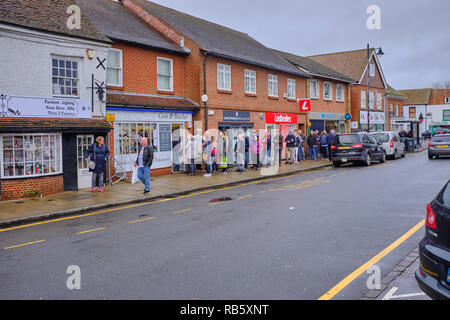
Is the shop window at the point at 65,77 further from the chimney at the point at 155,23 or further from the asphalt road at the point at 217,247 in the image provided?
the chimney at the point at 155,23

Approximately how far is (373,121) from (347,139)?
23.0 m

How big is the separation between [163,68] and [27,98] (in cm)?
764

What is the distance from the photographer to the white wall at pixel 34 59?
Answer: 40.3 feet

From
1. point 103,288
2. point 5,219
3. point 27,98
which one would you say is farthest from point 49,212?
point 103,288

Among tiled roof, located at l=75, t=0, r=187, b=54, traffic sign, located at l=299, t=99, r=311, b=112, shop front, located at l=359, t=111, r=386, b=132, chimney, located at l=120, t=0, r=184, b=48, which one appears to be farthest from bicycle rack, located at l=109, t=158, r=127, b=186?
shop front, located at l=359, t=111, r=386, b=132

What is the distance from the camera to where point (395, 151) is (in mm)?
25719

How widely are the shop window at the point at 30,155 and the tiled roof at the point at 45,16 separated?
351 centimetres

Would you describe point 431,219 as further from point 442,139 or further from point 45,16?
point 442,139

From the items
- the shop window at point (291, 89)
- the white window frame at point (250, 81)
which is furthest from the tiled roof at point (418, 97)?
the white window frame at point (250, 81)

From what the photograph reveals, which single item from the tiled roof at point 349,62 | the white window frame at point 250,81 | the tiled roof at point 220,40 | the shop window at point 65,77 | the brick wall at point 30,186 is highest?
the tiled roof at point 349,62

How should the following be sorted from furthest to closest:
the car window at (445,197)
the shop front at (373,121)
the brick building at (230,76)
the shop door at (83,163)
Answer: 1. the shop front at (373,121)
2. the brick building at (230,76)
3. the shop door at (83,163)
4. the car window at (445,197)

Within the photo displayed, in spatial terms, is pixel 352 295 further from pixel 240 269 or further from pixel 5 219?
pixel 5 219

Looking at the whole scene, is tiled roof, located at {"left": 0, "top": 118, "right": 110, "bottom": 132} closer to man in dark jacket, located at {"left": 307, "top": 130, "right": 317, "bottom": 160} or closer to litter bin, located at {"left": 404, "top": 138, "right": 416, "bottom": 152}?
man in dark jacket, located at {"left": 307, "top": 130, "right": 317, "bottom": 160}

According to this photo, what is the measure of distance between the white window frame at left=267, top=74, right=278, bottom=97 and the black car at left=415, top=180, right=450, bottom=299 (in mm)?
21326
